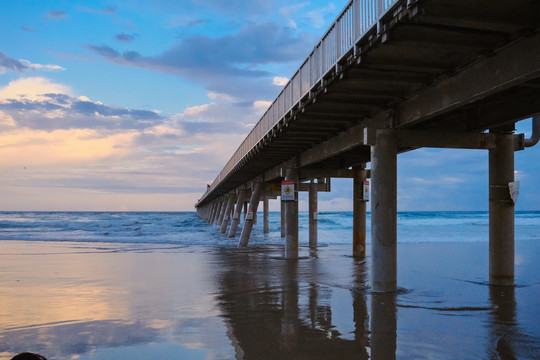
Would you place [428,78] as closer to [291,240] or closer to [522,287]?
[522,287]

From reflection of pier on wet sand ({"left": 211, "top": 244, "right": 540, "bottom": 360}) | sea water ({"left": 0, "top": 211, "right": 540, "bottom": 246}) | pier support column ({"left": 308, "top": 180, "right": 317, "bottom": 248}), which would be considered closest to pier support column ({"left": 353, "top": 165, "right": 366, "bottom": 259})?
pier support column ({"left": 308, "top": 180, "right": 317, "bottom": 248})

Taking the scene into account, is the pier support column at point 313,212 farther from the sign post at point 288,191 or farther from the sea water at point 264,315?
the sea water at point 264,315

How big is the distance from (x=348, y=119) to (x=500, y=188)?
165 inches

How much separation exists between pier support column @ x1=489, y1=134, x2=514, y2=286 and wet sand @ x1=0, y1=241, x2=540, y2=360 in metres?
0.56

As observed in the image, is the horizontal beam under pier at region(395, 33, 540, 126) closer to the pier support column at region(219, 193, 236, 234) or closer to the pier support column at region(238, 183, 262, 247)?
the pier support column at region(238, 183, 262, 247)

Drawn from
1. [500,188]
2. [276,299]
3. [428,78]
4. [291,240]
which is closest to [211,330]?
[276,299]

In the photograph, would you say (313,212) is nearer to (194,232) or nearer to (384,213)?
(384,213)

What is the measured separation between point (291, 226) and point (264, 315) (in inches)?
479

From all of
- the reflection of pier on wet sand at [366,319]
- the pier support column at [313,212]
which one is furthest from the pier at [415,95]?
the pier support column at [313,212]

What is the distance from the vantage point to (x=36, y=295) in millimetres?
10992

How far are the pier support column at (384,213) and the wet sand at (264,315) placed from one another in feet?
1.62

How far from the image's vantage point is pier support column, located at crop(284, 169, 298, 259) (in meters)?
20.5

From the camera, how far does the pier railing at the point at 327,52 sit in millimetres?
8164

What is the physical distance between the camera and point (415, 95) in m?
10.4
